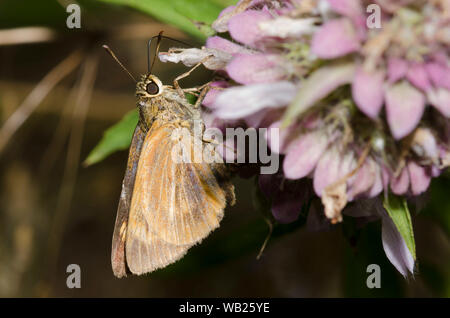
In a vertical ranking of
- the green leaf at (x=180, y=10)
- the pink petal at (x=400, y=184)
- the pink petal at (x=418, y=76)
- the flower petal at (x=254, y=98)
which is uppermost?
the green leaf at (x=180, y=10)

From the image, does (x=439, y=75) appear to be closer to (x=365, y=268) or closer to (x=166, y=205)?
(x=166, y=205)

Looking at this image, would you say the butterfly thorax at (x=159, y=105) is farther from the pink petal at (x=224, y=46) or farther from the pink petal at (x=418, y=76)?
the pink petal at (x=418, y=76)

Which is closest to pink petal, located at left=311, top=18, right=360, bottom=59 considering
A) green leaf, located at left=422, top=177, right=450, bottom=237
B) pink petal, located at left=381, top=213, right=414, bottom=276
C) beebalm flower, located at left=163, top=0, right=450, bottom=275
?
beebalm flower, located at left=163, top=0, right=450, bottom=275

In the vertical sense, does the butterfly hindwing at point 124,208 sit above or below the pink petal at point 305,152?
above

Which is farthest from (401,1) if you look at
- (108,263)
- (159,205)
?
(108,263)

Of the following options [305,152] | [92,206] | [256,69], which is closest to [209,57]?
[256,69]

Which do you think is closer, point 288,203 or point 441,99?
point 441,99

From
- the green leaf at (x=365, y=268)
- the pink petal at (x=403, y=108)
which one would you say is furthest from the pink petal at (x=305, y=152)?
the green leaf at (x=365, y=268)
